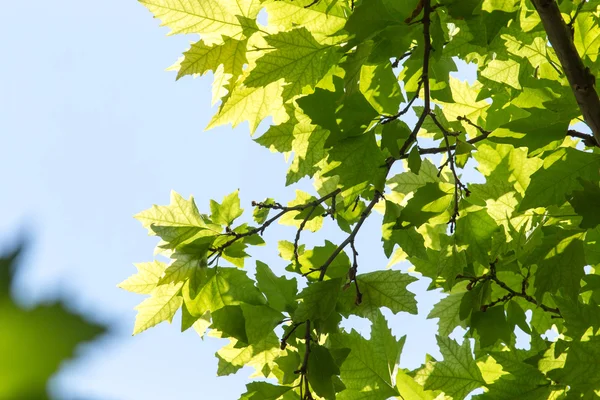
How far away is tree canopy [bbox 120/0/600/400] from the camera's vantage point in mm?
1892

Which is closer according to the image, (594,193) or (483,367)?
(594,193)

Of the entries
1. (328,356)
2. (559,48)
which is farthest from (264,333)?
(559,48)

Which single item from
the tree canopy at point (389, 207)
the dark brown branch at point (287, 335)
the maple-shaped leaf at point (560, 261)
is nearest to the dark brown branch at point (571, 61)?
the tree canopy at point (389, 207)

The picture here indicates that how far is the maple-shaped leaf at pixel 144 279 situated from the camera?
2.34 meters

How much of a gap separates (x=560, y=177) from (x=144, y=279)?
159 centimetres

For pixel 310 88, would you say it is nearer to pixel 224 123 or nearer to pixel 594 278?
pixel 224 123

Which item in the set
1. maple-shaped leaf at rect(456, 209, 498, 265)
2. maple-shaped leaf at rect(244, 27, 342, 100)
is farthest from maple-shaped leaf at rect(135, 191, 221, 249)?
maple-shaped leaf at rect(456, 209, 498, 265)

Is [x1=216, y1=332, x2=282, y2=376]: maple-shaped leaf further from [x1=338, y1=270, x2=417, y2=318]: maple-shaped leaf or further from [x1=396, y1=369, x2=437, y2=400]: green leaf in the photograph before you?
[x1=396, y1=369, x2=437, y2=400]: green leaf

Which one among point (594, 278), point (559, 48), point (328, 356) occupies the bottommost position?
point (328, 356)

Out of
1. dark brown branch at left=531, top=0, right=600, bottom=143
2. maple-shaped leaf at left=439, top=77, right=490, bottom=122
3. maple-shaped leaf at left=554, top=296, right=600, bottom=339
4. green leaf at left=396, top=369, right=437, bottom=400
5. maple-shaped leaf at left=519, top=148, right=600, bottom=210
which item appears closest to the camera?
dark brown branch at left=531, top=0, right=600, bottom=143

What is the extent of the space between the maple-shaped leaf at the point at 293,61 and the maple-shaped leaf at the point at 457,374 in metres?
1.26

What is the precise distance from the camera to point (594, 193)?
1.69 meters

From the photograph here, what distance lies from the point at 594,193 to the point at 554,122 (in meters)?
0.27

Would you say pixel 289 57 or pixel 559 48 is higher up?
pixel 289 57
